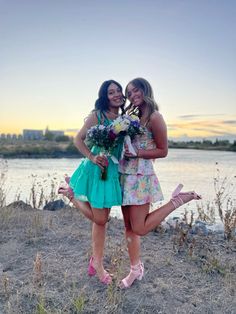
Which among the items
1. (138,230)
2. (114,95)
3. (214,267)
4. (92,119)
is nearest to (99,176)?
(92,119)

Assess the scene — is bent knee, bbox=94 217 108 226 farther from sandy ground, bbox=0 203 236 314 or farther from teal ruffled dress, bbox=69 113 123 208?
sandy ground, bbox=0 203 236 314

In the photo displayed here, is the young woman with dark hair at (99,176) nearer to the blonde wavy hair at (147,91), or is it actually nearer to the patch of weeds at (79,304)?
the blonde wavy hair at (147,91)

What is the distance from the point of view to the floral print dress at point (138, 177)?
354 centimetres

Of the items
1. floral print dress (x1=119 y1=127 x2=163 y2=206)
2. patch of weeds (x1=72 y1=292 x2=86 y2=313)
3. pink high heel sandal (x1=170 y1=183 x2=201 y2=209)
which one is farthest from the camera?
pink high heel sandal (x1=170 y1=183 x2=201 y2=209)

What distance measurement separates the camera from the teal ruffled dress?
11.3ft

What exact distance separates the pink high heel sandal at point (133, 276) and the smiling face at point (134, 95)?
1.63 m

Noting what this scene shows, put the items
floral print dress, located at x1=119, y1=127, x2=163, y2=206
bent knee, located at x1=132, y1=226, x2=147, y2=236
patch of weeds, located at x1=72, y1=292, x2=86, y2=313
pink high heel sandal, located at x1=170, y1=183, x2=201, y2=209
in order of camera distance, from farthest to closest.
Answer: pink high heel sandal, located at x1=170, y1=183, x2=201, y2=209, bent knee, located at x1=132, y1=226, x2=147, y2=236, floral print dress, located at x1=119, y1=127, x2=163, y2=206, patch of weeds, located at x1=72, y1=292, x2=86, y2=313

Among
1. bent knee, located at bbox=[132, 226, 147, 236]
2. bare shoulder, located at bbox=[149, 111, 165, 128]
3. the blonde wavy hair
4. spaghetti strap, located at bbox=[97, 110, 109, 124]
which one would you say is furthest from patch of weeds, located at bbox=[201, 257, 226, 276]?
spaghetti strap, located at bbox=[97, 110, 109, 124]

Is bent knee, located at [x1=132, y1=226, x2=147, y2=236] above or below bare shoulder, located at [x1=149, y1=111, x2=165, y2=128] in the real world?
below

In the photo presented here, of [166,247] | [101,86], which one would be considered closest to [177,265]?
[166,247]

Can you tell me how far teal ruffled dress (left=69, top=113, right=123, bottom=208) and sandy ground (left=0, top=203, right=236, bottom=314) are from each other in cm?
70

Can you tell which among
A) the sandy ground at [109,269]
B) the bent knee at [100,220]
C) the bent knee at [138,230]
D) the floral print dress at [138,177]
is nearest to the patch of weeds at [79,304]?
the sandy ground at [109,269]

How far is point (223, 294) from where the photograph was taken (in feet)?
12.2

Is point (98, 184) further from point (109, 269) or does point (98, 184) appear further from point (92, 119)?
point (109, 269)
